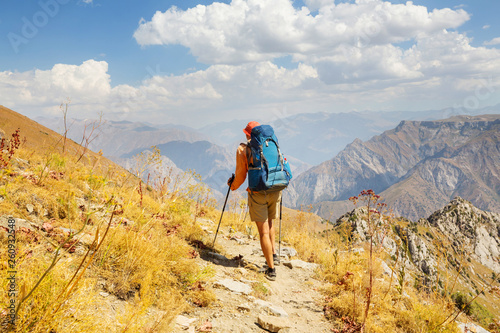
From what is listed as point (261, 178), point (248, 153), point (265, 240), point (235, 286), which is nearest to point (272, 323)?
point (235, 286)

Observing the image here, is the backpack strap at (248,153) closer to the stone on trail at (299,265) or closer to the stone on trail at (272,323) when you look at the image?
the stone on trail at (272,323)

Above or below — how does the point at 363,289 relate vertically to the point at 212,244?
below

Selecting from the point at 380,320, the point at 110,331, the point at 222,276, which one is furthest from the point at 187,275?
the point at 380,320

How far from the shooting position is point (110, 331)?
2.71 m

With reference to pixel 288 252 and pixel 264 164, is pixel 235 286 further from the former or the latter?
pixel 288 252

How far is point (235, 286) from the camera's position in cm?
501

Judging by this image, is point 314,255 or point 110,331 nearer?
point 110,331

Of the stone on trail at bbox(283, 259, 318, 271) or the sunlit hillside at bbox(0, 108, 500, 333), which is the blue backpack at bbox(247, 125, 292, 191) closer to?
the sunlit hillside at bbox(0, 108, 500, 333)

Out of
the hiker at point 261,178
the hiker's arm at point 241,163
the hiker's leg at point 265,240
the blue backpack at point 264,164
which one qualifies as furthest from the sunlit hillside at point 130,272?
the blue backpack at point 264,164

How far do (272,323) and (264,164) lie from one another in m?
2.85

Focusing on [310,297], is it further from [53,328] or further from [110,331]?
[53,328]

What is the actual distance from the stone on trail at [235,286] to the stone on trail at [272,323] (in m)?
0.85

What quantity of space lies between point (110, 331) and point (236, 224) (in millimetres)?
7061

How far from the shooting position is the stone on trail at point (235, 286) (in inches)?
192
